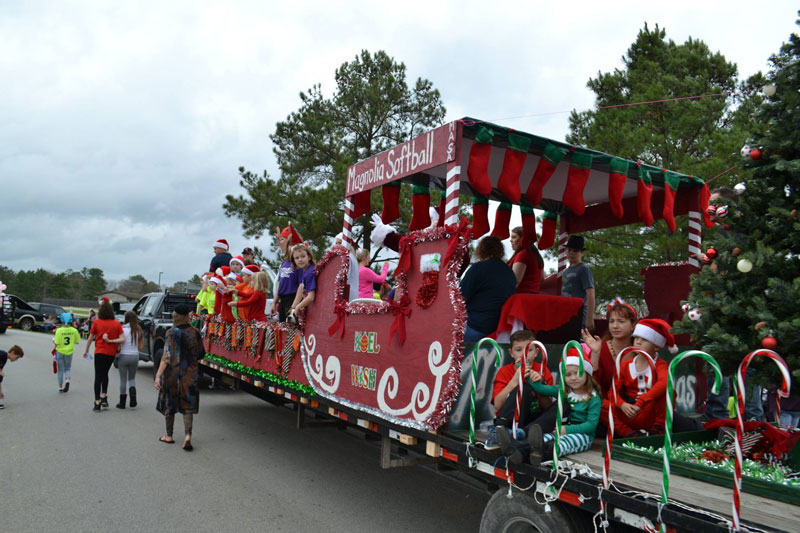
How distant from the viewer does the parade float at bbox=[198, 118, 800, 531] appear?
8.31 ft

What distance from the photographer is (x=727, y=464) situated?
2.81 metres

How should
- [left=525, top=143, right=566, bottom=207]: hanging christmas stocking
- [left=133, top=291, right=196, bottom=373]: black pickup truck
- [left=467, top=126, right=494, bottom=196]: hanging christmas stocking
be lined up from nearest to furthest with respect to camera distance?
[left=467, top=126, right=494, bottom=196]: hanging christmas stocking, [left=525, top=143, right=566, bottom=207]: hanging christmas stocking, [left=133, top=291, right=196, bottom=373]: black pickup truck

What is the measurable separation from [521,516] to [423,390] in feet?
3.42

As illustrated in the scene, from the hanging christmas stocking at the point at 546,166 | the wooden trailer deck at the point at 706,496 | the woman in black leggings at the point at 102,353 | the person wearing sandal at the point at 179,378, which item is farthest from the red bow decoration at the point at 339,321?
the woman in black leggings at the point at 102,353

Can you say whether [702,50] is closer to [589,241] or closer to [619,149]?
[619,149]

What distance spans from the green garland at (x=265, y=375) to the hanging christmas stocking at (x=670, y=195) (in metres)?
3.74

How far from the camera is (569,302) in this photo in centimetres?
448

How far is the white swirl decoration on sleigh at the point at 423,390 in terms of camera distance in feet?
11.8

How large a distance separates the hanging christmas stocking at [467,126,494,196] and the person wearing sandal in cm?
475

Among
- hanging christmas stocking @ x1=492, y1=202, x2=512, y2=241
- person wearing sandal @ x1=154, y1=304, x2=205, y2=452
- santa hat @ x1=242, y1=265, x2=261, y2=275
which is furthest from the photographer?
santa hat @ x1=242, y1=265, x2=261, y2=275

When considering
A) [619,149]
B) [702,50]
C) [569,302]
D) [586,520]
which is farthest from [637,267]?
[586,520]

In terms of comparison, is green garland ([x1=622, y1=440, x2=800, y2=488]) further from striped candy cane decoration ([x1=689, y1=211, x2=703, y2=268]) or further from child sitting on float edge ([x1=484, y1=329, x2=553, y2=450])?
striped candy cane decoration ([x1=689, y1=211, x2=703, y2=268])

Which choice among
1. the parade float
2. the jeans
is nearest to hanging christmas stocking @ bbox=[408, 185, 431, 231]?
the parade float

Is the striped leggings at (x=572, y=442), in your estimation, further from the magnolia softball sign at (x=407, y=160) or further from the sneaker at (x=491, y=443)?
the magnolia softball sign at (x=407, y=160)
